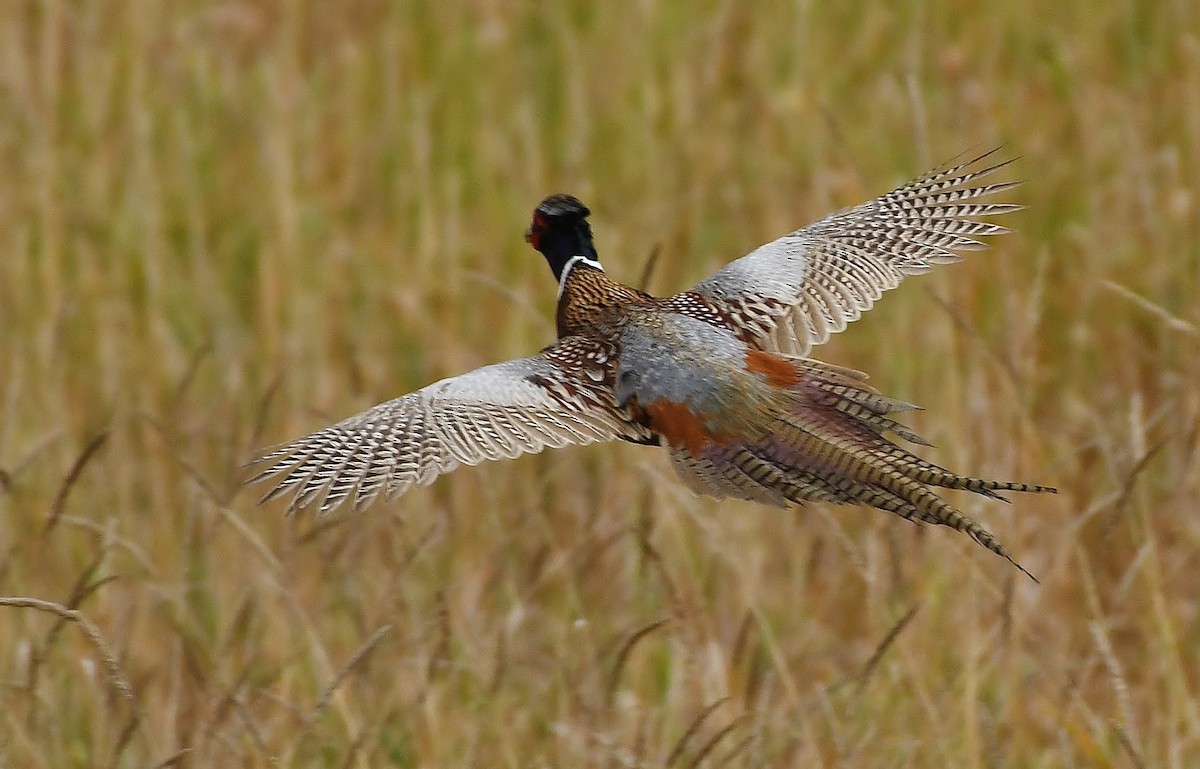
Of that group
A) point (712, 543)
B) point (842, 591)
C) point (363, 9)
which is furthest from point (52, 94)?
point (712, 543)

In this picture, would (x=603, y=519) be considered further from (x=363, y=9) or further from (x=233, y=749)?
(x=363, y=9)

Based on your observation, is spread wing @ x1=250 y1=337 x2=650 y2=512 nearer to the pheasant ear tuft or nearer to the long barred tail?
the long barred tail

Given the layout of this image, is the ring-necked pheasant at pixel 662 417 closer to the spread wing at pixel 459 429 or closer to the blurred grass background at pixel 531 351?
the spread wing at pixel 459 429

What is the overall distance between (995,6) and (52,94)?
3.51 metres

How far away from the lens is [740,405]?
3.23 m

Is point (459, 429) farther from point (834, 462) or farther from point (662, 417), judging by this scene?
point (834, 462)

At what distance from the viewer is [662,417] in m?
3.26

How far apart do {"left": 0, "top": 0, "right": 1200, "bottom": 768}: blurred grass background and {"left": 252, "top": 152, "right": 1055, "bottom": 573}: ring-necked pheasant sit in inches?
12.6

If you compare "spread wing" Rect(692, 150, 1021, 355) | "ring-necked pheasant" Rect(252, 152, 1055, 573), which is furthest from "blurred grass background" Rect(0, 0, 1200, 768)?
"ring-necked pheasant" Rect(252, 152, 1055, 573)

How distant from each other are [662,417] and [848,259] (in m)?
0.73

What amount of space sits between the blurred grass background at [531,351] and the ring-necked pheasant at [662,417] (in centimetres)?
32

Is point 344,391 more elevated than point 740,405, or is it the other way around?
point 344,391

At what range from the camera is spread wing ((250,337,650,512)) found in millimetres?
3191

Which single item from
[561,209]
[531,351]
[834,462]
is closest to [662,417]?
[834,462]
